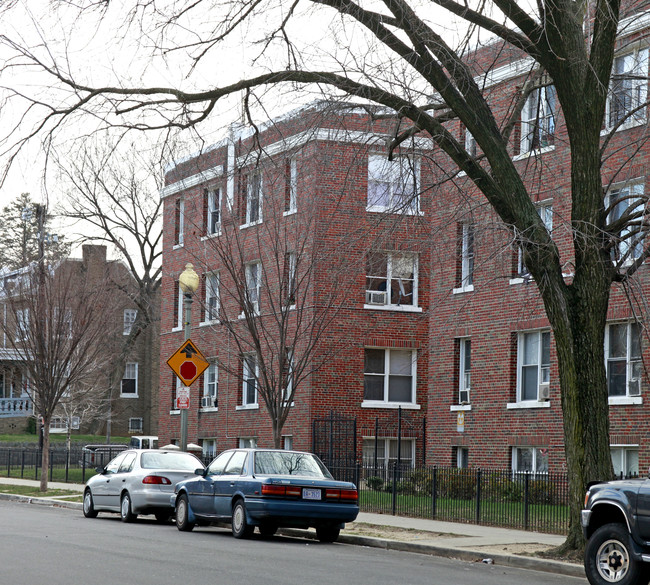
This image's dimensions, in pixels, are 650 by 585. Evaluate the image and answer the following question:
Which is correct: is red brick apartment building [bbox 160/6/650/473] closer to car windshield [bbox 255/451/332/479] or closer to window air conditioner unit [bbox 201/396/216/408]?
window air conditioner unit [bbox 201/396/216/408]

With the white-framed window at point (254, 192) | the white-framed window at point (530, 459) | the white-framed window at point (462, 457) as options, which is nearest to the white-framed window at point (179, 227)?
the white-framed window at point (254, 192)

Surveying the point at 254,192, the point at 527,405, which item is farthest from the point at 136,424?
the point at 254,192

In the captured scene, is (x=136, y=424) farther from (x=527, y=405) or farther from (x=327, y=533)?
(x=327, y=533)

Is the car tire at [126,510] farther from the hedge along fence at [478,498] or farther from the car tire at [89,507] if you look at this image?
the hedge along fence at [478,498]

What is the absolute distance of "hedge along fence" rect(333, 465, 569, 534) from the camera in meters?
19.8

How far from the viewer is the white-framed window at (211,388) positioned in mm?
40444

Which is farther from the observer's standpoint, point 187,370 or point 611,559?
point 187,370

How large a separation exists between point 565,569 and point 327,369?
20828 millimetres

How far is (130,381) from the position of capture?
67.9m

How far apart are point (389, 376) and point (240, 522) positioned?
19247 mm

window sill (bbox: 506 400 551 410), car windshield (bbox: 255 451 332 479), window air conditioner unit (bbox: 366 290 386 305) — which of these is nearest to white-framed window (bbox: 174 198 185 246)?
window air conditioner unit (bbox: 366 290 386 305)

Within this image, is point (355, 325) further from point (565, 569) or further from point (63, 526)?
point (565, 569)

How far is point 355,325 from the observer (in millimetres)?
34906

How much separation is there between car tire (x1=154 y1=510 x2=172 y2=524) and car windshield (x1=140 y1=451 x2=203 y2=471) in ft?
2.79
